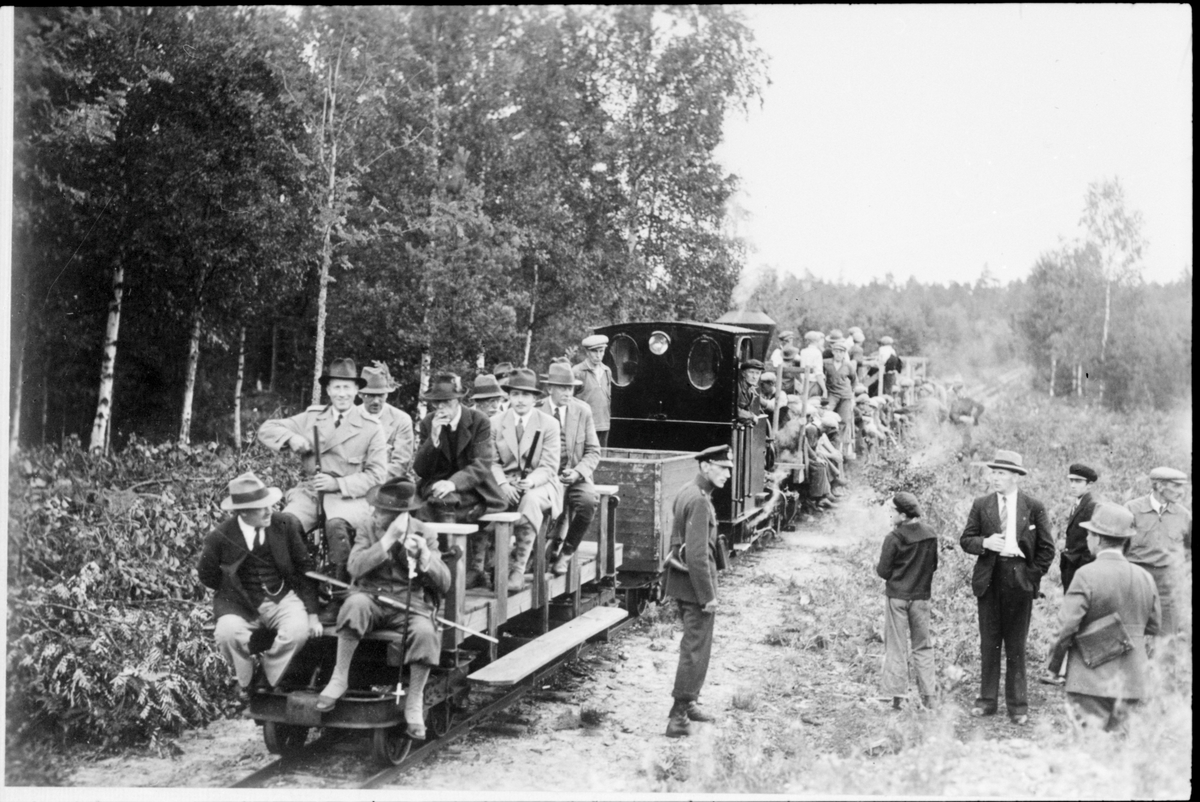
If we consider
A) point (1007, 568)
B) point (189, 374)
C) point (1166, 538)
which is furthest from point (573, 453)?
point (189, 374)

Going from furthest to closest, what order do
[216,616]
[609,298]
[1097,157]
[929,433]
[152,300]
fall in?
1. [609,298]
2. [929,433]
3. [152,300]
4. [1097,157]
5. [216,616]

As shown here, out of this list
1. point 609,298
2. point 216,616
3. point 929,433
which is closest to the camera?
point 216,616

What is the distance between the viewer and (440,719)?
6.36m

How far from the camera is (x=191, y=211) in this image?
11.5 m

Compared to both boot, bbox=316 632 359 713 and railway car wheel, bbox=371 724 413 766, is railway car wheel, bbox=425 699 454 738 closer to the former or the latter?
railway car wheel, bbox=371 724 413 766

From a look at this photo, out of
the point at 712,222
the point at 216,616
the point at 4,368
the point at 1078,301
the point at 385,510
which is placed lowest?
the point at 216,616

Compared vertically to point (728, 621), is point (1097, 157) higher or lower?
→ higher

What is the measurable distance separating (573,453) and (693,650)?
1883 mm

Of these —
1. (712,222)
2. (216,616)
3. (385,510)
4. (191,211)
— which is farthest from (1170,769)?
(712,222)

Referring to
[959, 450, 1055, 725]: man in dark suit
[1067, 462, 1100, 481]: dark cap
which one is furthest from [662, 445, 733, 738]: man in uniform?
[1067, 462, 1100, 481]: dark cap

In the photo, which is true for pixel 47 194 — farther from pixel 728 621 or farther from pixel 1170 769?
pixel 1170 769

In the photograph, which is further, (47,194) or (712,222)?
(712,222)

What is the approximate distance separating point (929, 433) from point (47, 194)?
1300cm

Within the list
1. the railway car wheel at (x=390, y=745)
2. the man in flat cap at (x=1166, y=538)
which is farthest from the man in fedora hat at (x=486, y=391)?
the man in flat cap at (x=1166, y=538)
